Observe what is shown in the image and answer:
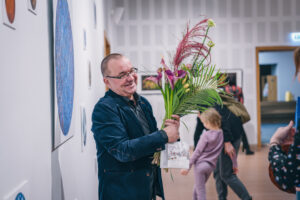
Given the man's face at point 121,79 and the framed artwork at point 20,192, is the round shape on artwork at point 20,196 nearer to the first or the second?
the framed artwork at point 20,192

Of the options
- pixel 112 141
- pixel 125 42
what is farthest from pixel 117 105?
pixel 125 42

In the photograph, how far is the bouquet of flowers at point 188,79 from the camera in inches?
64.6

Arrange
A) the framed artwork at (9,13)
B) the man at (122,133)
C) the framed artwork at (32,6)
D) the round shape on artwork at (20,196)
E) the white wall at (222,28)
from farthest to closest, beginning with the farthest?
the white wall at (222,28)
the man at (122,133)
the framed artwork at (32,6)
the round shape on artwork at (20,196)
the framed artwork at (9,13)

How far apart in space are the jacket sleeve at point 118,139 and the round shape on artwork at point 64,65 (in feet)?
0.61

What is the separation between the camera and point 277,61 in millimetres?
13953

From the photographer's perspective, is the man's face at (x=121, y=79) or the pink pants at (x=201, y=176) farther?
the pink pants at (x=201, y=176)

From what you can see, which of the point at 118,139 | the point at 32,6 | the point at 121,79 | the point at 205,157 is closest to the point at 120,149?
the point at 118,139

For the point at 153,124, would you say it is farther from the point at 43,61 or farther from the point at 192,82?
the point at 43,61

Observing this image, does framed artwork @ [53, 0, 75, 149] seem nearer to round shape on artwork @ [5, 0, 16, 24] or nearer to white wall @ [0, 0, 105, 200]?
white wall @ [0, 0, 105, 200]

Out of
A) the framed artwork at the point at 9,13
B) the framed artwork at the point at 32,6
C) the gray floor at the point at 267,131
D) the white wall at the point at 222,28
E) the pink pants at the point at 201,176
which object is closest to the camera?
the framed artwork at the point at 9,13

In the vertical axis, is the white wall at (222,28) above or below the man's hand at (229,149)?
above

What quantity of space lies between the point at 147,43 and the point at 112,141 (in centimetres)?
676

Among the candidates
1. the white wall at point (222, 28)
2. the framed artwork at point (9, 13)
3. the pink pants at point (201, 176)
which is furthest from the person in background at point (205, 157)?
the white wall at point (222, 28)

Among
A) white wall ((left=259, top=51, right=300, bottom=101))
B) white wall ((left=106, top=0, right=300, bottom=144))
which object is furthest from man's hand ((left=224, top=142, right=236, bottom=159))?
white wall ((left=259, top=51, right=300, bottom=101))
